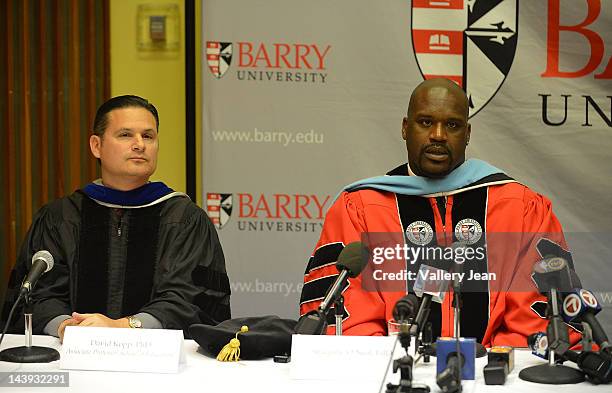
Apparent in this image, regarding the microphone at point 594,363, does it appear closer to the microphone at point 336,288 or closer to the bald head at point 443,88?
the microphone at point 336,288

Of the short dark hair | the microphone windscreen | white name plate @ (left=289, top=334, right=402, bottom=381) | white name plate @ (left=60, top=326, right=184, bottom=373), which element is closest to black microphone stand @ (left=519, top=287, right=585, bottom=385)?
white name plate @ (left=289, top=334, right=402, bottom=381)

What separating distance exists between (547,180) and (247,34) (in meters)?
1.95

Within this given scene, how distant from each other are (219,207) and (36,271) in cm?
249

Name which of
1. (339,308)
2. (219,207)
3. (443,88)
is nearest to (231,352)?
(339,308)

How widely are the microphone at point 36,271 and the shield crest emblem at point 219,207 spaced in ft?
7.83

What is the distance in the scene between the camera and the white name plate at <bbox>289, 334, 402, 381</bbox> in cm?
276

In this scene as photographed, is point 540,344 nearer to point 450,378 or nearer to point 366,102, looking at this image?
point 450,378

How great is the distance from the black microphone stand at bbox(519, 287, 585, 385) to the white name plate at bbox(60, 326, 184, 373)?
1077 mm

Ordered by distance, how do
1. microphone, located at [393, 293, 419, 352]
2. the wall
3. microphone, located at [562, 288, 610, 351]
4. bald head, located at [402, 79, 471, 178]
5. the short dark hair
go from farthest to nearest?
the wall
the short dark hair
bald head, located at [402, 79, 471, 178]
microphone, located at [562, 288, 610, 351]
microphone, located at [393, 293, 419, 352]

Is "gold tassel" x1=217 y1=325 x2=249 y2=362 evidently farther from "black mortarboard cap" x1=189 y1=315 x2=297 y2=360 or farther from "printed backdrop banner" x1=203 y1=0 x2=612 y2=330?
"printed backdrop banner" x1=203 y1=0 x2=612 y2=330

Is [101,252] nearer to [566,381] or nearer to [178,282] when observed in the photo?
[178,282]

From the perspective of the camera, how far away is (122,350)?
2.94 m

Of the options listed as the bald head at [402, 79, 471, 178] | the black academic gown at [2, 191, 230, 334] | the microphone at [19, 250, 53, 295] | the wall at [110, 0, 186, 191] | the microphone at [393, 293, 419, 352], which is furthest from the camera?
the wall at [110, 0, 186, 191]

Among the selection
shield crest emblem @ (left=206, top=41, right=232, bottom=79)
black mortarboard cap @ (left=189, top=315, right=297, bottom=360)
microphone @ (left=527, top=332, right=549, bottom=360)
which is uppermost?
shield crest emblem @ (left=206, top=41, right=232, bottom=79)
